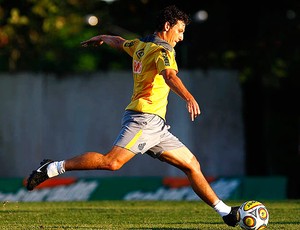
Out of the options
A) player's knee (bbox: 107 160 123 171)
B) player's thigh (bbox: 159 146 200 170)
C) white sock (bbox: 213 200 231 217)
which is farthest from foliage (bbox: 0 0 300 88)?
player's knee (bbox: 107 160 123 171)

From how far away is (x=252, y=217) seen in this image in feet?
31.8

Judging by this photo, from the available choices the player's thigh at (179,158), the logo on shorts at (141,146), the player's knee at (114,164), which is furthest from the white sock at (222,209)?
the player's knee at (114,164)

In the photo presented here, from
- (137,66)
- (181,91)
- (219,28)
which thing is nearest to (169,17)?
(137,66)

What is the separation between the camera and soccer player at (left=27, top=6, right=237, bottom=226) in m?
9.73

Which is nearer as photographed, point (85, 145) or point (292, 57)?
point (85, 145)

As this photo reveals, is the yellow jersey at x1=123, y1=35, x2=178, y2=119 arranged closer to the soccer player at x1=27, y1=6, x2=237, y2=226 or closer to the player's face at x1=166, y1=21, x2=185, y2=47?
the soccer player at x1=27, y1=6, x2=237, y2=226

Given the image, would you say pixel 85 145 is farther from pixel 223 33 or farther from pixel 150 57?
pixel 150 57

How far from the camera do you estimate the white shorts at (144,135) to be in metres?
9.79

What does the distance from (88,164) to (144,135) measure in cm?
60

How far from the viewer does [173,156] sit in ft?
32.8

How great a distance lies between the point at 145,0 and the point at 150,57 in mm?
15025

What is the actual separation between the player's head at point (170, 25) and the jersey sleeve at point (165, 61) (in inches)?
15.0

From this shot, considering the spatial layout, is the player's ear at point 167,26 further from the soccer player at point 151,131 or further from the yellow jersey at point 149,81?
the yellow jersey at point 149,81

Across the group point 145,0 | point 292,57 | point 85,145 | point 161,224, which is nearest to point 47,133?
point 85,145
